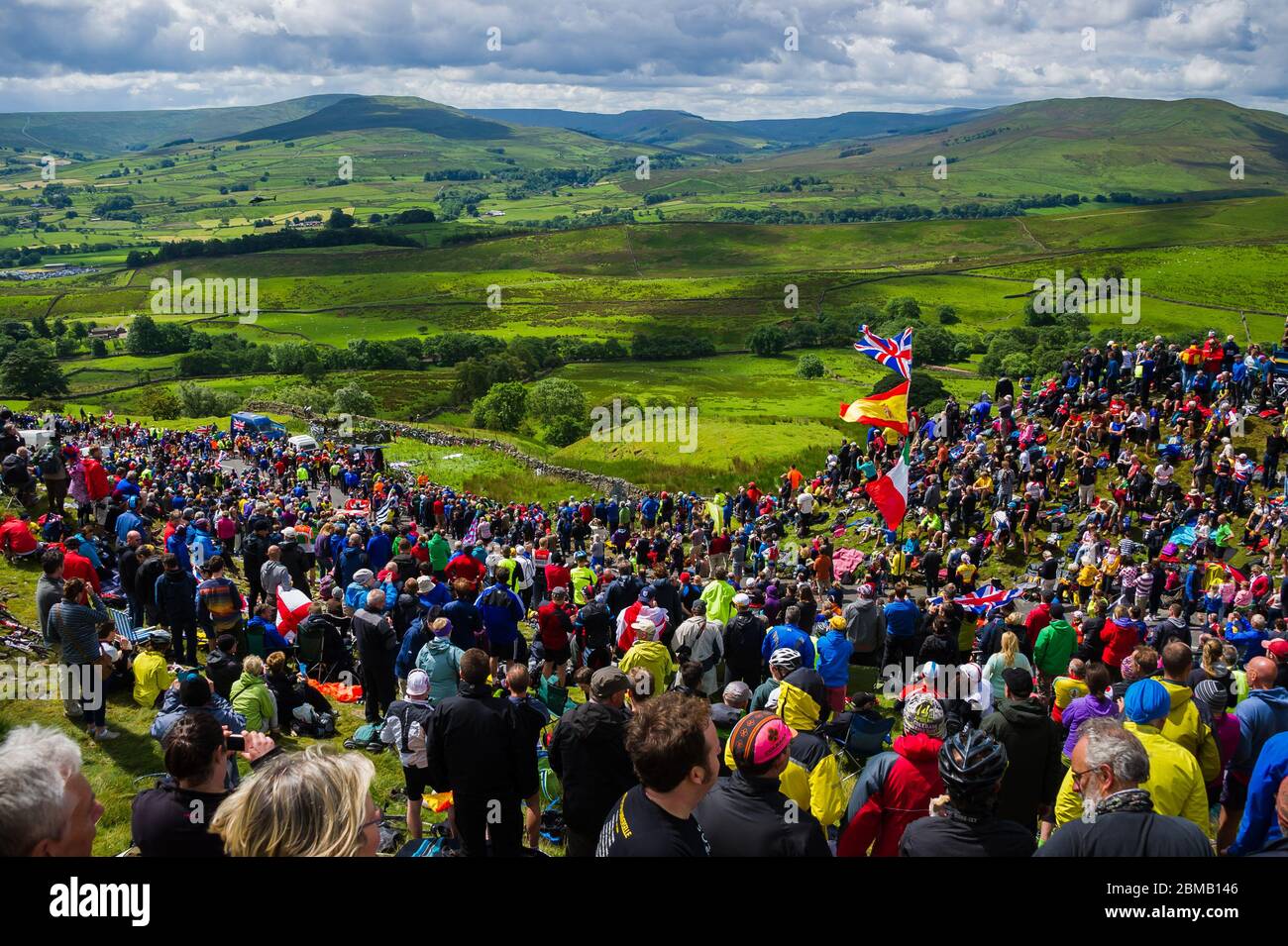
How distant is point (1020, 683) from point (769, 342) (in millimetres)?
110617

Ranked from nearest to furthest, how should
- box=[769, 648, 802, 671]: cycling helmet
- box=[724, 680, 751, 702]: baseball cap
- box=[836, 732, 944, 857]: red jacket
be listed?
1. box=[836, 732, 944, 857]: red jacket
2. box=[724, 680, 751, 702]: baseball cap
3. box=[769, 648, 802, 671]: cycling helmet

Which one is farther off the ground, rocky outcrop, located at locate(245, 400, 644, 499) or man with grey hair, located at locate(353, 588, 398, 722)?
man with grey hair, located at locate(353, 588, 398, 722)

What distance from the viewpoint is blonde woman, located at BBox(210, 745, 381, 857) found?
4078 mm

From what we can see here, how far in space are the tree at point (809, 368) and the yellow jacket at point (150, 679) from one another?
91573 mm

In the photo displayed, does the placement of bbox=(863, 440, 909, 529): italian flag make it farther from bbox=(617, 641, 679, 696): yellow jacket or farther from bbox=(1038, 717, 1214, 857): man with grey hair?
bbox=(1038, 717, 1214, 857): man with grey hair

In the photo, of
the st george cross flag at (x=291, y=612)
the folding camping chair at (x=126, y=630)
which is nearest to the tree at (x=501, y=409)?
the folding camping chair at (x=126, y=630)

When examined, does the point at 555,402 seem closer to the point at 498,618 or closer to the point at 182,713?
the point at 498,618

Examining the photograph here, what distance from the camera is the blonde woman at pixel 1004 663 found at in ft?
33.7

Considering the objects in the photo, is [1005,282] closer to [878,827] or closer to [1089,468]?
[1089,468]

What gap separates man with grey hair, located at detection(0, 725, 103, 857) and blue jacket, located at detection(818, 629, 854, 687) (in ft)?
29.0

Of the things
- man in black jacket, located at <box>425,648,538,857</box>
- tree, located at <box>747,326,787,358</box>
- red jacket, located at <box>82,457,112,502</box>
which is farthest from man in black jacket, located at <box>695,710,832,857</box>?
tree, located at <box>747,326,787,358</box>

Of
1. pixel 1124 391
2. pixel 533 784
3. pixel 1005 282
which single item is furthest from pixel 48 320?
pixel 533 784
